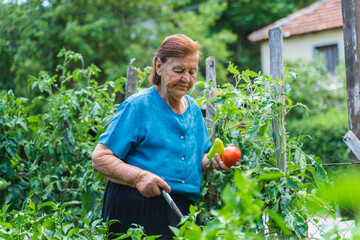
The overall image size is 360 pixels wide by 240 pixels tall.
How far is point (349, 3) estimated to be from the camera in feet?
10.0

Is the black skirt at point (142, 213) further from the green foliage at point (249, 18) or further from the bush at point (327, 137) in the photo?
the green foliage at point (249, 18)

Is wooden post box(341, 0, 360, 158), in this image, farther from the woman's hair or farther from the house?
the house

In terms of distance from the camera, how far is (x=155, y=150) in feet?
7.68

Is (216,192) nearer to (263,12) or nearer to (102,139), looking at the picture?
(102,139)

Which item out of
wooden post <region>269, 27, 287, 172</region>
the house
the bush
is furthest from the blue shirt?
the house

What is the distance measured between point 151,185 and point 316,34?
14148 mm

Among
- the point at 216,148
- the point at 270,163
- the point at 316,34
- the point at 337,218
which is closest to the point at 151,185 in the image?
the point at 216,148

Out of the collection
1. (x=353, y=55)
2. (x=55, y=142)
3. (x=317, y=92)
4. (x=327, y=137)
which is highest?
(x=353, y=55)

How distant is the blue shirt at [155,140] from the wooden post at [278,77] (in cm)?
51

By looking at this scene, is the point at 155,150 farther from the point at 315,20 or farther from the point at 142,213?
the point at 315,20

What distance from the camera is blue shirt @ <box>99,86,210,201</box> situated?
7.58 ft

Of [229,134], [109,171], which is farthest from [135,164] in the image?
[229,134]

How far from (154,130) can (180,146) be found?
0.17 metres

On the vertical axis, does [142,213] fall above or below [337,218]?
below
